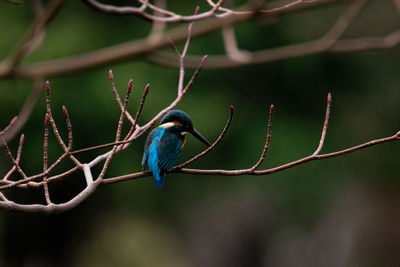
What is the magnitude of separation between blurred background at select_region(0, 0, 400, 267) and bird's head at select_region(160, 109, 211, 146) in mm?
4867

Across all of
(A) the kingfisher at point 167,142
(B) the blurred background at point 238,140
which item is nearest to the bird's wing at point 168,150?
(A) the kingfisher at point 167,142

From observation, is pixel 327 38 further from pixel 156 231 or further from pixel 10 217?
pixel 156 231

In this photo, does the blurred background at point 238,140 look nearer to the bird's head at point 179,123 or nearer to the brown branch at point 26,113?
the brown branch at point 26,113

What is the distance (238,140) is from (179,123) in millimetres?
8419

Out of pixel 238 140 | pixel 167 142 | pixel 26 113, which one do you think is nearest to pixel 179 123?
pixel 167 142

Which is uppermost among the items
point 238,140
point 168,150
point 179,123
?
point 179,123

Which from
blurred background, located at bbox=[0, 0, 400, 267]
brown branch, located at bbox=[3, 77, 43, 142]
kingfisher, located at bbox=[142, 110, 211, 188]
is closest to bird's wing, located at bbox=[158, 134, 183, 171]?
kingfisher, located at bbox=[142, 110, 211, 188]

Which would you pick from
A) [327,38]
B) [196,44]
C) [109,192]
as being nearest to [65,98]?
[196,44]

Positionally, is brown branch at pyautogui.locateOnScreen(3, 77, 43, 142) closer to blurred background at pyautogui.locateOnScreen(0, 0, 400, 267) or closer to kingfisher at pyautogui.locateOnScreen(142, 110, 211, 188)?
kingfisher at pyautogui.locateOnScreen(142, 110, 211, 188)

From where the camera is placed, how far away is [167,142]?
4.25 m

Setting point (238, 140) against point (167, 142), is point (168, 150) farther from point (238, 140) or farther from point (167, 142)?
point (238, 140)

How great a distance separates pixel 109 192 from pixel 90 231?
2.23 meters

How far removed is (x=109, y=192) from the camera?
1365 centimetres

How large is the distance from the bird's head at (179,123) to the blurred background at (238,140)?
16.0ft
